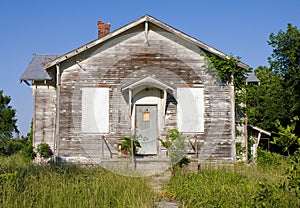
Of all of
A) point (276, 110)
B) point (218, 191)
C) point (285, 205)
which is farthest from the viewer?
point (276, 110)

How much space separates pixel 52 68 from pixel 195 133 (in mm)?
6449

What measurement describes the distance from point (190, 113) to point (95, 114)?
12.5ft

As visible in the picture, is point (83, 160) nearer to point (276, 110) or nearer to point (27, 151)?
point (27, 151)

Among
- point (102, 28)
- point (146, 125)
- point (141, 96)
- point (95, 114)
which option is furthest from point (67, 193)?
point (102, 28)

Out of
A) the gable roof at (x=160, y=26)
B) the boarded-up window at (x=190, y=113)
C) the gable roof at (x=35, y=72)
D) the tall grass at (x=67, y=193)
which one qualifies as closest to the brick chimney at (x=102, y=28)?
the gable roof at (x=35, y=72)

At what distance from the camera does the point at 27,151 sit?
1816 cm

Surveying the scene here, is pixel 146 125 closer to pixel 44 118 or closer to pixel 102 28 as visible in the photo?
pixel 102 28

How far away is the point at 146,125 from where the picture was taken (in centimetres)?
1501

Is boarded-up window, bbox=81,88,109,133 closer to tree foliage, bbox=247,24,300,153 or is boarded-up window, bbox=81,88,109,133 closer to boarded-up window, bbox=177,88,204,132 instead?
boarded-up window, bbox=177,88,204,132

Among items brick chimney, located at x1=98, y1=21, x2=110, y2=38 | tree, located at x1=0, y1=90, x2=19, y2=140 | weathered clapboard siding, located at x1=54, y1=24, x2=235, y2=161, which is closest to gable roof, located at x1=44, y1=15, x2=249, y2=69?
weathered clapboard siding, located at x1=54, y1=24, x2=235, y2=161

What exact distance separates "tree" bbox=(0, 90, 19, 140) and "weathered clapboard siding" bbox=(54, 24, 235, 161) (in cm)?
1454

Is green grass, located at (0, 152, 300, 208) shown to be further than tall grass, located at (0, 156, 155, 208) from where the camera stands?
No

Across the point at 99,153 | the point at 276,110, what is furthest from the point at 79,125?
the point at 276,110

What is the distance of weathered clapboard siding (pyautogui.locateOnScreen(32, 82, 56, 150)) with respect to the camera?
18.8 meters
